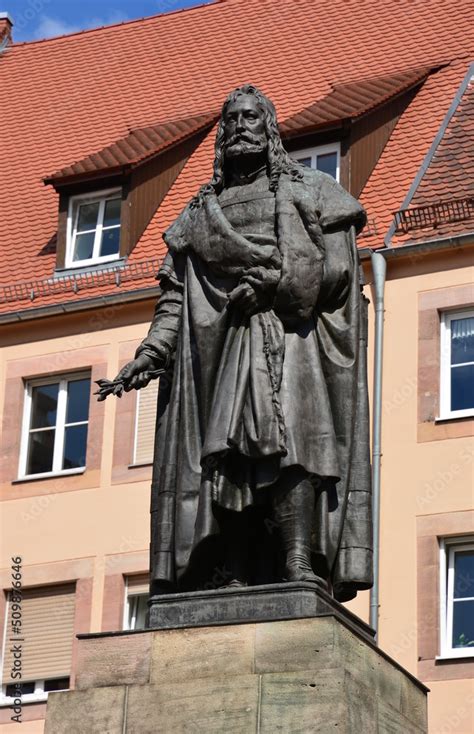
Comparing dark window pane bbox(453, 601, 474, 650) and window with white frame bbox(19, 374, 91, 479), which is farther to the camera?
Answer: window with white frame bbox(19, 374, 91, 479)

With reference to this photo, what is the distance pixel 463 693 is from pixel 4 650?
619cm

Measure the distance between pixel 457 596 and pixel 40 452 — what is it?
243 inches

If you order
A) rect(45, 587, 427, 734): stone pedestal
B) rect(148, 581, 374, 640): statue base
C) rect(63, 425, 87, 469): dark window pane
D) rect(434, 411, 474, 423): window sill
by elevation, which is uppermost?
rect(63, 425, 87, 469): dark window pane

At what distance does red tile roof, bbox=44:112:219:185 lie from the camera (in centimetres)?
2858

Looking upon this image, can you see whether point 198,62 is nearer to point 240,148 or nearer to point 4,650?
point 4,650

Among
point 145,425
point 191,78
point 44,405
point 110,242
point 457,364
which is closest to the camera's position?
point 457,364

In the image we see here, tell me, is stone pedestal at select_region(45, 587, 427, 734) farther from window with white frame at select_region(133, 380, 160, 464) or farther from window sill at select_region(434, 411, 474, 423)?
window with white frame at select_region(133, 380, 160, 464)

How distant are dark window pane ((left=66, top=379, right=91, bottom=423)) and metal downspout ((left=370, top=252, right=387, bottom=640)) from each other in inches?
160

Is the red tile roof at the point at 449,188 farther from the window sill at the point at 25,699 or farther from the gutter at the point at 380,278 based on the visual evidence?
the window sill at the point at 25,699

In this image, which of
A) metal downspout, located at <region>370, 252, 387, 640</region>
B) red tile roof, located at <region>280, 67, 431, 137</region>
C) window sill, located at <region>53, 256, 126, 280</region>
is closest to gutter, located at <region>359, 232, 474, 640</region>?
metal downspout, located at <region>370, 252, 387, 640</region>

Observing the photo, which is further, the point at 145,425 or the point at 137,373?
the point at 145,425

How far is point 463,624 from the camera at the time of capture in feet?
77.2

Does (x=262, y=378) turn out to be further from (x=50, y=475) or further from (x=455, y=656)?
(x=50, y=475)

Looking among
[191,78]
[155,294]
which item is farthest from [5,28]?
[155,294]
